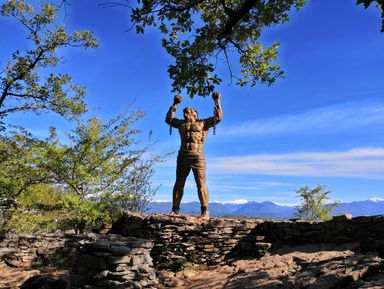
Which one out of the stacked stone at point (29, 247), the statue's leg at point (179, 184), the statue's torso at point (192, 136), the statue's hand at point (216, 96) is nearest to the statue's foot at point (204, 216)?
the statue's leg at point (179, 184)

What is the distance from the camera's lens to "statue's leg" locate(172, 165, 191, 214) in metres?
10.6

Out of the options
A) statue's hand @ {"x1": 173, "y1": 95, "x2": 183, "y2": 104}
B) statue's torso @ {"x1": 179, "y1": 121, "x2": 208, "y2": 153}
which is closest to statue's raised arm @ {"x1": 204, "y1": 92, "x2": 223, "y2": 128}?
statue's torso @ {"x1": 179, "y1": 121, "x2": 208, "y2": 153}

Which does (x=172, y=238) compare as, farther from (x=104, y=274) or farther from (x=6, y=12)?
(x=6, y=12)

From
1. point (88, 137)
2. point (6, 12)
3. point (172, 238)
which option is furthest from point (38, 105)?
point (172, 238)

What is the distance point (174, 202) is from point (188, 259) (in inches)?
72.8

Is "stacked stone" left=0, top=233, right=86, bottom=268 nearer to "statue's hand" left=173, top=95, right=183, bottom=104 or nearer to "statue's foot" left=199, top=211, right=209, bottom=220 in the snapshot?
"statue's foot" left=199, top=211, right=209, bottom=220

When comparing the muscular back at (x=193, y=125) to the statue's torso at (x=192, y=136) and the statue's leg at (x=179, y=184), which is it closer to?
the statue's torso at (x=192, y=136)

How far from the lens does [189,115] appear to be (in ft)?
36.0

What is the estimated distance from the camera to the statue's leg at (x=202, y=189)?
10375 mm

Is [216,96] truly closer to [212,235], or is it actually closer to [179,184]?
[179,184]

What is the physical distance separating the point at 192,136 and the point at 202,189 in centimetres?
174

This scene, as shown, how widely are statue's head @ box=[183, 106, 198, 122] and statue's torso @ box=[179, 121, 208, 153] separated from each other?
15cm

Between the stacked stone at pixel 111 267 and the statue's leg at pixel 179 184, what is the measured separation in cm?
304

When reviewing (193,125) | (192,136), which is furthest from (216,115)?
(192,136)
